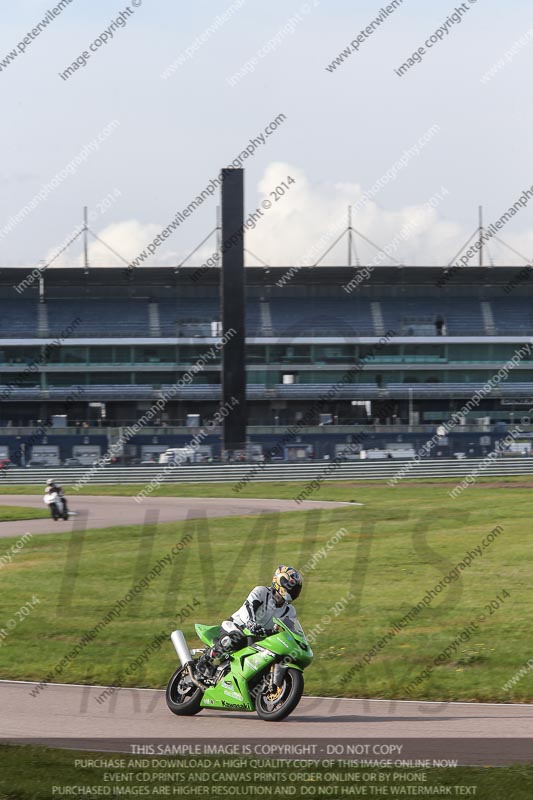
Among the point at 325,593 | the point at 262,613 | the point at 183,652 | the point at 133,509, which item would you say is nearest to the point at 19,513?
the point at 133,509

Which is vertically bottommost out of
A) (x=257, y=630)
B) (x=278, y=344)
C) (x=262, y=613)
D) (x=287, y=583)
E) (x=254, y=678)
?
(x=254, y=678)

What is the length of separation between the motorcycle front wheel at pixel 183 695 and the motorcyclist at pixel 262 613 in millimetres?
432

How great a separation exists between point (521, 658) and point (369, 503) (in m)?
21.1

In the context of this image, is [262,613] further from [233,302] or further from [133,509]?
[233,302]

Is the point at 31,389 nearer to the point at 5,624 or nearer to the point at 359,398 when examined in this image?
the point at 359,398

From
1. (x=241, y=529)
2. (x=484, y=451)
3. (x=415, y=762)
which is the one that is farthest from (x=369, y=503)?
(x=415, y=762)

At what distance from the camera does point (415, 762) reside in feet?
29.6

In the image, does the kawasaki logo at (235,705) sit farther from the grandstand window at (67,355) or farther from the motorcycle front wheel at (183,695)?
the grandstand window at (67,355)

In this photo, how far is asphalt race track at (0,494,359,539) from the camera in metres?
30.2

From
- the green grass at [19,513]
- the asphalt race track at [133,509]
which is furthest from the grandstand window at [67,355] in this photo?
the green grass at [19,513]

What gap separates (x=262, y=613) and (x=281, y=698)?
83cm

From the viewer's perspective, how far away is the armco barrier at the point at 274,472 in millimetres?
46312

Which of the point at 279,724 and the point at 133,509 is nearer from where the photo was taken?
the point at 279,724

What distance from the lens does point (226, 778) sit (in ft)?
28.1
